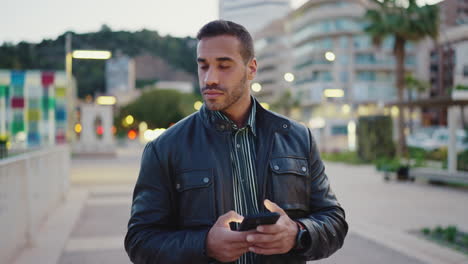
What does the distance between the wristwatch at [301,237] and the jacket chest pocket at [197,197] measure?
0.35 metres

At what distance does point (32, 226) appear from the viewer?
755 centimetres

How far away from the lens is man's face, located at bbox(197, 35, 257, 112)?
2039 mm

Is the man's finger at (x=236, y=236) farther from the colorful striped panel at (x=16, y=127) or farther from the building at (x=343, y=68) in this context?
the colorful striped panel at (x=16, y=127)

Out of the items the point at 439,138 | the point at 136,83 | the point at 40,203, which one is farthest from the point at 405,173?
the point at 136,83

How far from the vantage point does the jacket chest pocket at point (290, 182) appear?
81.0 inches

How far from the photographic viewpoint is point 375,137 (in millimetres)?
25359

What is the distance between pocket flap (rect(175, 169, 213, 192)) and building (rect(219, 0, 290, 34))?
2193 mm

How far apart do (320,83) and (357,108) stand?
6140 mm

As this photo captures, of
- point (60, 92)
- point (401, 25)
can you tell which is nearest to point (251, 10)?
point (401, 25)

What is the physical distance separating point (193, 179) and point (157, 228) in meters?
0.24

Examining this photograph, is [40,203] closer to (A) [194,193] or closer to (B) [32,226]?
(B) [32,226]

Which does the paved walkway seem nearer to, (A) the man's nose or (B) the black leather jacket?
(B) the black leather jacket

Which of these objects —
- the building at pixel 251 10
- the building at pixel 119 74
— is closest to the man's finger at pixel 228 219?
the building at pixel 251 10

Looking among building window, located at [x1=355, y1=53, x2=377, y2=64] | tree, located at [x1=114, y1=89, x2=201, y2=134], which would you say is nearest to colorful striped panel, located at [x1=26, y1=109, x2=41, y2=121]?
tree, located at [x1=114, y1=89, x2=201, y2=134]
